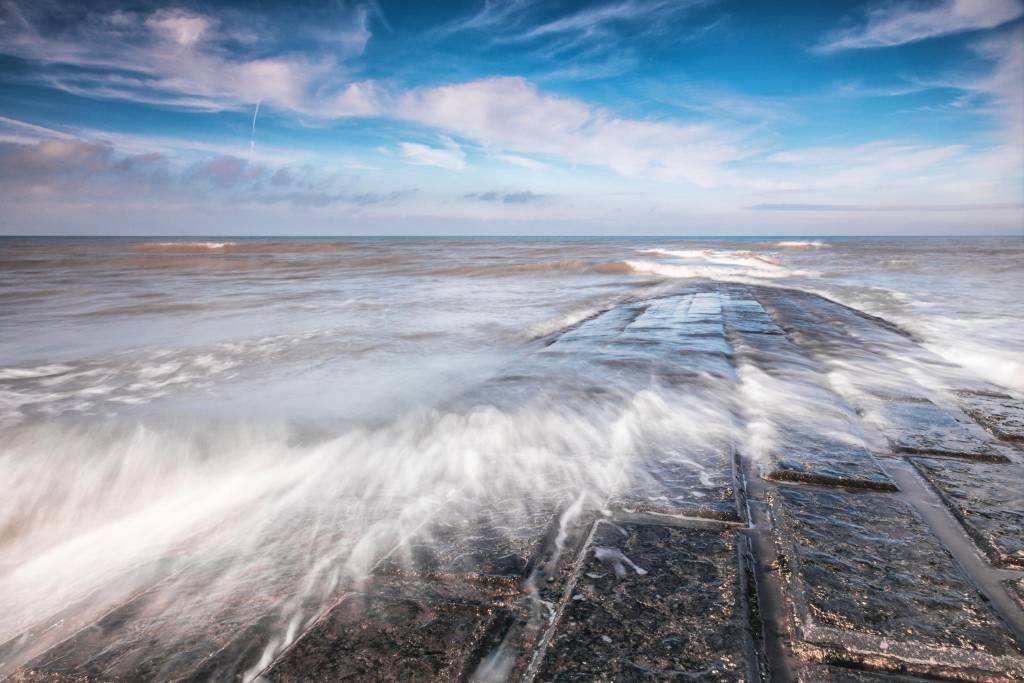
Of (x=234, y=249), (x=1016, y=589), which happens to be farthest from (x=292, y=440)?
(x=234, y=249)

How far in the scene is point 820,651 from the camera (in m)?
1.05

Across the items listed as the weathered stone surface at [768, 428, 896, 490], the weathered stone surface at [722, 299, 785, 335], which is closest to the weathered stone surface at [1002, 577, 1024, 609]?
the weathered stone surface at [768, 428, 896, 490]

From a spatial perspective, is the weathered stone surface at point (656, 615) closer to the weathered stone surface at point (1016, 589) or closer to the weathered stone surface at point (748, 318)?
the weathered stone surface at point (1016, 589)

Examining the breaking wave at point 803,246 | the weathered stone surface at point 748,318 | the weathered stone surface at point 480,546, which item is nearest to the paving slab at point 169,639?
the weathered stone surface at point 480,546

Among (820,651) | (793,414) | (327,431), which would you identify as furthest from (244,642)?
(793,414)

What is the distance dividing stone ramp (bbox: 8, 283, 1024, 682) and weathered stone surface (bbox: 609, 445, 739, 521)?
11 millimetres

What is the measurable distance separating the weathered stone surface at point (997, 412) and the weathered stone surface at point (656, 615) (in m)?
1.90

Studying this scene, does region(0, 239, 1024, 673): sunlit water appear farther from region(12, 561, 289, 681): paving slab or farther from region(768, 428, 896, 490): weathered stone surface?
region(768, 428, 896, 490): weathered stone surface

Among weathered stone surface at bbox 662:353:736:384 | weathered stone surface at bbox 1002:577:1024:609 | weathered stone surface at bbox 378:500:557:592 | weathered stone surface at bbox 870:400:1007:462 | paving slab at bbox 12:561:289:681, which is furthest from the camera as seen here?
weathered stone surface at bbox 662:353:736:384

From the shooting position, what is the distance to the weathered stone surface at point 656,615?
1.02m

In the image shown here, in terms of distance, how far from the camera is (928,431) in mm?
2406

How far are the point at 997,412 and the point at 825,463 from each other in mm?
1516

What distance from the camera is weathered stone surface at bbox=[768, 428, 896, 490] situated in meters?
1.86

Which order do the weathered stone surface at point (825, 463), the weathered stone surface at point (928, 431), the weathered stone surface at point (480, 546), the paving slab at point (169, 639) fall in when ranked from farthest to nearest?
the weathered stone surface at point (928, 431) < the weathered stone surface at point (825, 463) < the weathered stone surface at point (480, 546) < the paving slab at point (169, 639)
